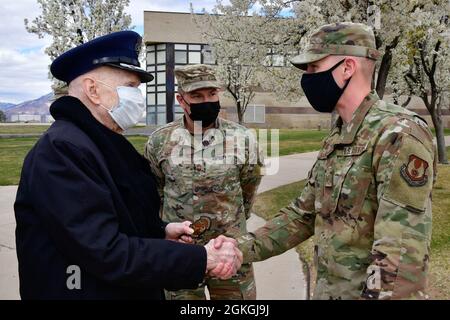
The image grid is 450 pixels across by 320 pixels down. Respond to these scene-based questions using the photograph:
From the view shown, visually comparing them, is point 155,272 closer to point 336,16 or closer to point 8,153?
point 336,16

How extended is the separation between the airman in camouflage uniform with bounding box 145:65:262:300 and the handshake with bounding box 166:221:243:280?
56cm

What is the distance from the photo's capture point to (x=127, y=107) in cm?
206

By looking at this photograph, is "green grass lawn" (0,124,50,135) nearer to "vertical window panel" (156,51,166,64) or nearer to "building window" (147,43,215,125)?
"building window" (147,43,215,125)

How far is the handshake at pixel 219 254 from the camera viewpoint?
2.07 m

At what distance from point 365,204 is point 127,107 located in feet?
3.65

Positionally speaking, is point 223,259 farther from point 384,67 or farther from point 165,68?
point 165,68

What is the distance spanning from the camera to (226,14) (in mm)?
18516

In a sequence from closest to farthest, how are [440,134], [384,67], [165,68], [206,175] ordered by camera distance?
[206,175]
[384,67]
[440,134]
[165,68]

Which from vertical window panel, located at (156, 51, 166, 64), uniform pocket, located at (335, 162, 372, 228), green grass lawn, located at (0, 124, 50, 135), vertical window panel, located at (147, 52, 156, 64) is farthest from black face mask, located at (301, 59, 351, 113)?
vertical window panel, located at (147, 52, 156, 64)

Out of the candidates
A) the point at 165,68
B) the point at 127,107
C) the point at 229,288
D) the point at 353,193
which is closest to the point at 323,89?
the point at 353,193

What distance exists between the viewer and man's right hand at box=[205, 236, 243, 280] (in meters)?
2.06

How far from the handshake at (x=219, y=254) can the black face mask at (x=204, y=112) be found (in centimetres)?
116

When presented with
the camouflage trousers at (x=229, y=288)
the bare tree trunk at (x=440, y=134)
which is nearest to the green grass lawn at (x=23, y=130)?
the bare tree trunk at (x=440, y=134)

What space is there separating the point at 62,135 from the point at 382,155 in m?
1.24
